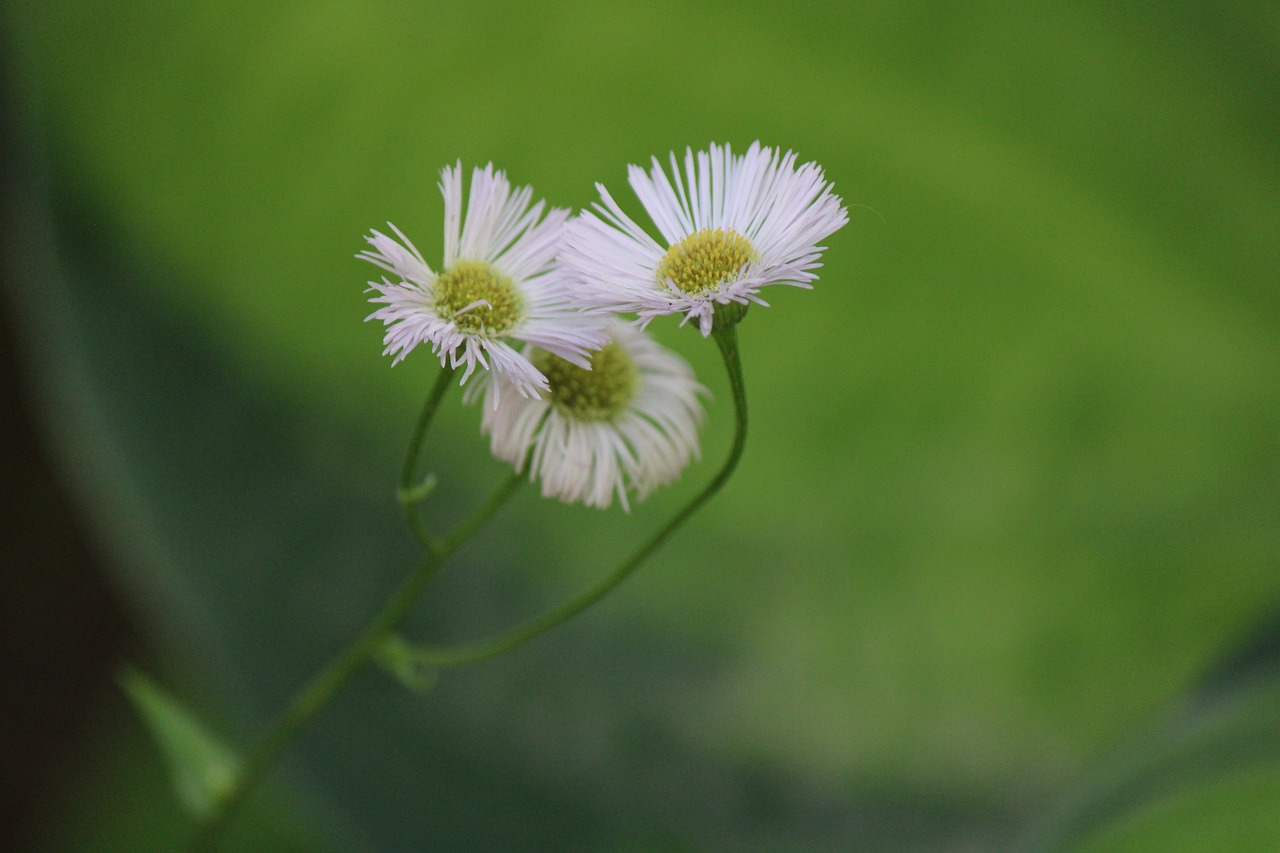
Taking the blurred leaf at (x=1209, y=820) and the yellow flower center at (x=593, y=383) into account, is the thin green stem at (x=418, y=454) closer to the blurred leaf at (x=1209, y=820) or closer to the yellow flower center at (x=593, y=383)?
the yellow flower center at (x=593, y=383)

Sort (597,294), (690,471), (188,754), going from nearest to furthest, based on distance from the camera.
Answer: (597,294)
(188,754)
(690,471)

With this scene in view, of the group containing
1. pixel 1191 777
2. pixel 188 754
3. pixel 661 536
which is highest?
pixel 1191 777

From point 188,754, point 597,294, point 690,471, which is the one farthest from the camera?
point 690,471

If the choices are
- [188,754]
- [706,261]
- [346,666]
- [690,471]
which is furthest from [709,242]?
[690,471]

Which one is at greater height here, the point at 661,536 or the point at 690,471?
the point at 690,471

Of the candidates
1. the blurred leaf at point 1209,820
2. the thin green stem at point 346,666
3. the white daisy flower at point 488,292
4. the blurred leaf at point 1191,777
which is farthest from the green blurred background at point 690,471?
the white daisy flower at point 488,292

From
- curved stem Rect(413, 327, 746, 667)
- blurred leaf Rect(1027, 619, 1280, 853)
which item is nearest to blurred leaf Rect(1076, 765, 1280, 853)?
blurred leaf Rect(1027, 619, 1280, 853)

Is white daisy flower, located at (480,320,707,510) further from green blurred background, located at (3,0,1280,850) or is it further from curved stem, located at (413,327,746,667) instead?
green blurred background, located at (3,0,1280,850)

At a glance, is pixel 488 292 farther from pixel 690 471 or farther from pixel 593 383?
pixel 690 471
